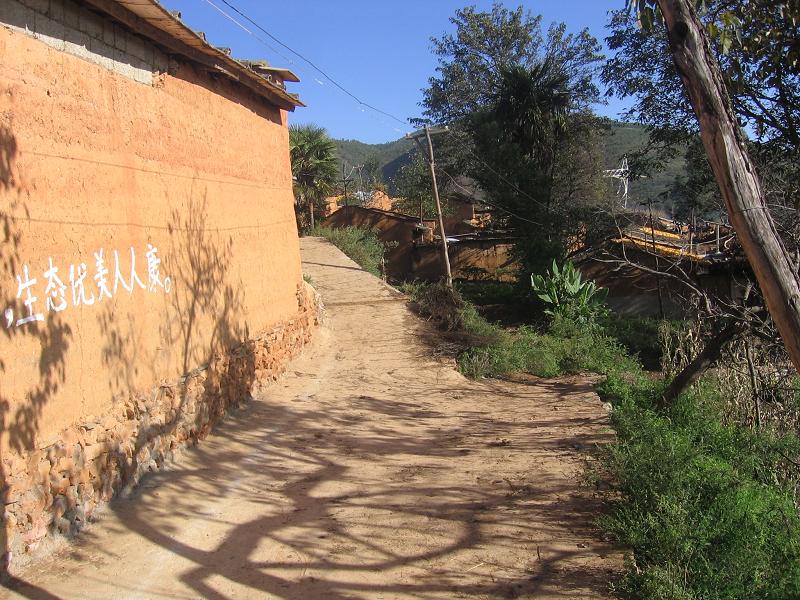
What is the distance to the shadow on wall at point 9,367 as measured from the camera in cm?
459

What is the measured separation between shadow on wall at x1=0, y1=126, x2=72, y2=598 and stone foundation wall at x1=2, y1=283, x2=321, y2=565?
0.02m

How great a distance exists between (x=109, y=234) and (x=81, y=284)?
728mm

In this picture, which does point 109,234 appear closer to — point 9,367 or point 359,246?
point 9,367

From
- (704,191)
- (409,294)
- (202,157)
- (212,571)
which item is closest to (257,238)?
(202,157)

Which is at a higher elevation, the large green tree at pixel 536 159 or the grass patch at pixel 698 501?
the large green tree at pixel 536 159

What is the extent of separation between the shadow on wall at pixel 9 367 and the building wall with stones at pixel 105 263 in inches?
0.5

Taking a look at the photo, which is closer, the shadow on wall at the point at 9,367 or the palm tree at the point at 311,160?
the shadow on wall at the point at 9,367

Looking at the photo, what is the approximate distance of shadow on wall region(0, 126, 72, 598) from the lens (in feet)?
15.1

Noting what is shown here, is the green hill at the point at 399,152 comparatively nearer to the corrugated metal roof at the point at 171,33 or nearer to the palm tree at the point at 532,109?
the palm tree at the point at 532,109

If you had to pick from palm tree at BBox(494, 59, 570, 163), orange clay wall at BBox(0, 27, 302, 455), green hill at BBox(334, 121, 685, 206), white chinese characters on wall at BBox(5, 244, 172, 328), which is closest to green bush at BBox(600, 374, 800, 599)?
orange clay wall at BBox(0, 27, 302, 455)

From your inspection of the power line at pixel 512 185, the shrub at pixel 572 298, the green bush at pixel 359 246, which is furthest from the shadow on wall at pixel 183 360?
the power line at pixel 512 185

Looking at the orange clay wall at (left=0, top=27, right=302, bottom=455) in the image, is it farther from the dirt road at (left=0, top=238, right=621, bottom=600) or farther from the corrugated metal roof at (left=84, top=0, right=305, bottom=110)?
the dirt road at (left=0, top=238, right=621, bottom=600)

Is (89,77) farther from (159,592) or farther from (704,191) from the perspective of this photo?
(704,191)

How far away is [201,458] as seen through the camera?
7391 mm
